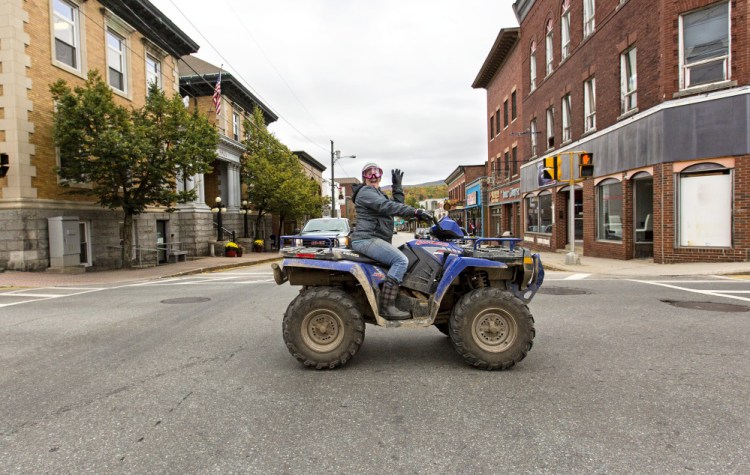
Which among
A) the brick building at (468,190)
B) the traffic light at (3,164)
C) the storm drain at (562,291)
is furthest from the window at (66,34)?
the brick building at (468,190)

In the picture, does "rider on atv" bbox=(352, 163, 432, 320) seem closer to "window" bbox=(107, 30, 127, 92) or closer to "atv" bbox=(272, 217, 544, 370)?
"atv" bbox=(272, 217, 544, 370)

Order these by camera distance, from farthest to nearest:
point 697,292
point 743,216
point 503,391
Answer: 1. point 743,216
2. point 697,292
3. point 503,391

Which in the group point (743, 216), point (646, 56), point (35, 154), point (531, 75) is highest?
point (531, 75)

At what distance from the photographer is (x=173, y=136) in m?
15.9

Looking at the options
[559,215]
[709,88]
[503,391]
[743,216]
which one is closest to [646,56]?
[709,88]

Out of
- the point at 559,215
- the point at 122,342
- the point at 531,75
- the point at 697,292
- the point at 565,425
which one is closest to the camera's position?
the point at 565,425

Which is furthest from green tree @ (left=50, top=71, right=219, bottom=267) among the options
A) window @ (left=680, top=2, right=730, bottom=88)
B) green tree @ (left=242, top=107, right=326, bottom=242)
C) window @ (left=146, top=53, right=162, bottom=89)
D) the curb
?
window @ (left=680, top=2, right=730, bottom=88)

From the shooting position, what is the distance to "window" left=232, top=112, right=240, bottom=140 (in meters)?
32.0

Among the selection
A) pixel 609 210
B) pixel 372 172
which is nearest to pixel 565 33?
pixel 609 210

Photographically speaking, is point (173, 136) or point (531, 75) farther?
point (531, 75)

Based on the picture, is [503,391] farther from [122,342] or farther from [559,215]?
[559,215]

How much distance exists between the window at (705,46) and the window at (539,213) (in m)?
9.72

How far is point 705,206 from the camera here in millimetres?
13125

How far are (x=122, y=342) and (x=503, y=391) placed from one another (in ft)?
15.4
